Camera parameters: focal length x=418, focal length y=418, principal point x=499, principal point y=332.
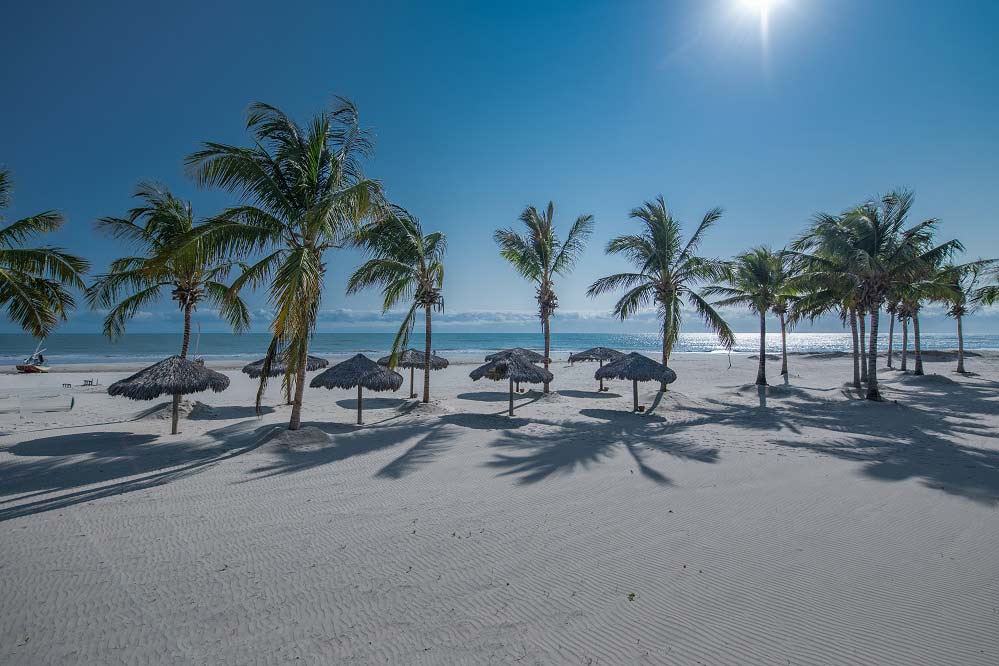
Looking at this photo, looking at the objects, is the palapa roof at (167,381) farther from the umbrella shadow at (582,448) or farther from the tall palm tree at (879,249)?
the tall palm tree at (879,249)

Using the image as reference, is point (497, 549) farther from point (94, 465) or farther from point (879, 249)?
point (879, 249)

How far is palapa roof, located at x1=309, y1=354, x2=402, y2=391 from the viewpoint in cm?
1047

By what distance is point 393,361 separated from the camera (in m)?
12.2

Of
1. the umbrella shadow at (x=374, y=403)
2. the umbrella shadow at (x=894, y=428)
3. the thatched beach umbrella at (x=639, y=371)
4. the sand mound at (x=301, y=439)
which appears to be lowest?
the umbrella shadow at (x=374, y=403)

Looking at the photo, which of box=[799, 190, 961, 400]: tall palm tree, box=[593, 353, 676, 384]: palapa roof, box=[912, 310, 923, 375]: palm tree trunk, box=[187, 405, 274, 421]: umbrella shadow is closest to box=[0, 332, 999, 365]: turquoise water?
box=[187, 405, 274, 421]: umbrella shadow

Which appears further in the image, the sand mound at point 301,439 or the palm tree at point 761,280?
the palm tree at point 761,280

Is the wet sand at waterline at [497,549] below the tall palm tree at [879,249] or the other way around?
below

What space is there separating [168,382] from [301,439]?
347 centimetres

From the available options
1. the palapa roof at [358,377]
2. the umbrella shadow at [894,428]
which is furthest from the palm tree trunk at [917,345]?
the palapa roof at [358,377]

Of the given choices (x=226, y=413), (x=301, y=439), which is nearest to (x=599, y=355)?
(x=301, y=439)

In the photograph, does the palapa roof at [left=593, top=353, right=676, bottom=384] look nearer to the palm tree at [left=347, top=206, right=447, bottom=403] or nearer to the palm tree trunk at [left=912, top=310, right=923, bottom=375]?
the palm tree at [left=347, top=206, right=447, bottom=403]

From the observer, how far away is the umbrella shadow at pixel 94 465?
5.59 m

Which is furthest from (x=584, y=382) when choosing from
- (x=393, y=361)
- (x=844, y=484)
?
(x=844, y=484)

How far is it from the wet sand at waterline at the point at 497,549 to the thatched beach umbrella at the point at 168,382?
1014 mm
